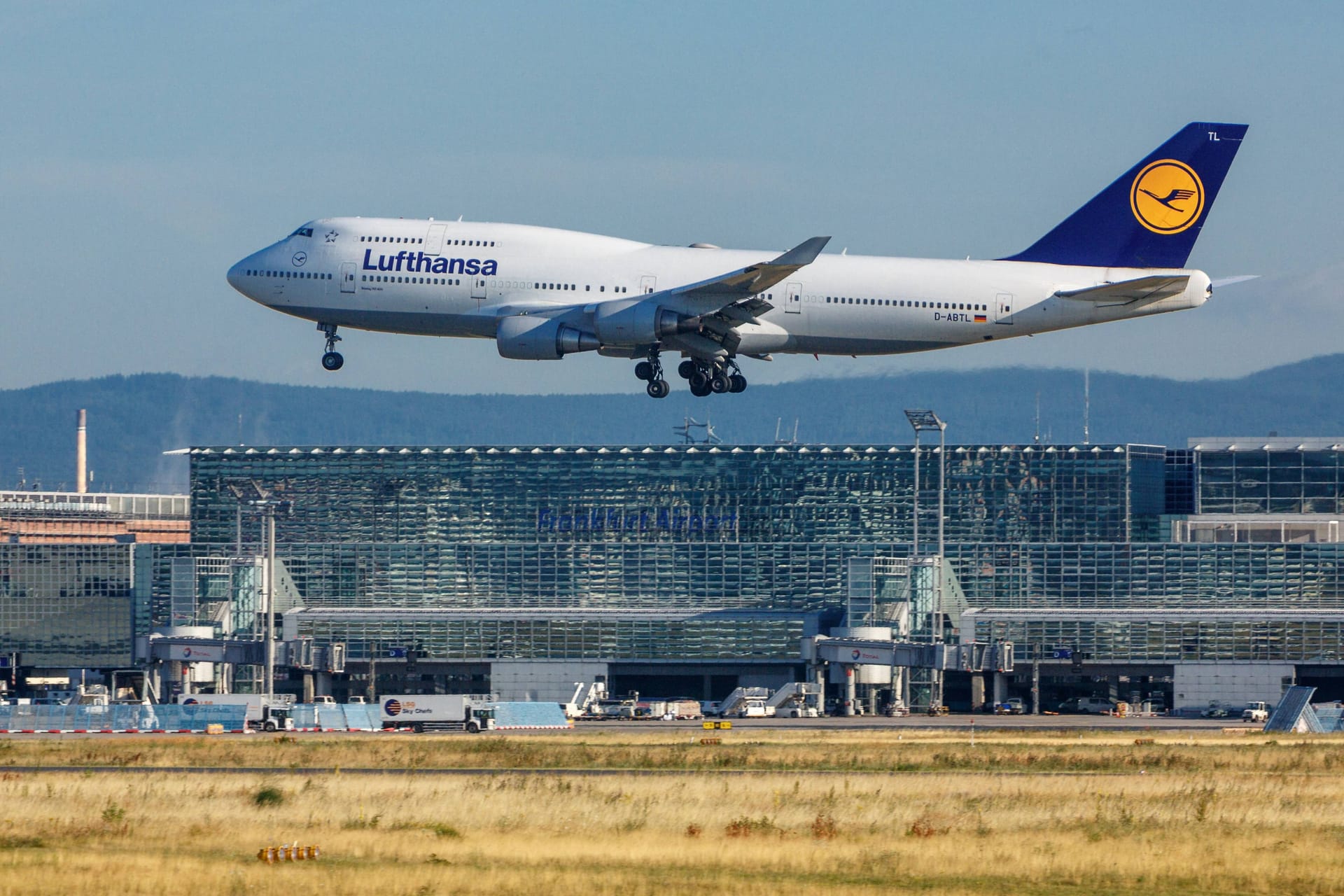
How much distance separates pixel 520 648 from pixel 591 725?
148ft

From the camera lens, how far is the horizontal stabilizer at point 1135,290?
71250 mm

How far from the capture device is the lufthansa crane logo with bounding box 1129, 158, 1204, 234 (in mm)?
80000

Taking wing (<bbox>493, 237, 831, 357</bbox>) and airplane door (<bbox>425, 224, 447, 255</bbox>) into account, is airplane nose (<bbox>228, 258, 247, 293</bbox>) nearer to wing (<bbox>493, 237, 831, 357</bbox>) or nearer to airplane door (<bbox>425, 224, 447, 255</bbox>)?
airplane door (<bbox>425, 224, 447, 255</bbox>)

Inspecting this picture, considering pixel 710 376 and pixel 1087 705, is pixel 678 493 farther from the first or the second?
pixel 710 376

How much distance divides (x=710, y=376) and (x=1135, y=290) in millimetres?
15863

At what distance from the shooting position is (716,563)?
6260 inches

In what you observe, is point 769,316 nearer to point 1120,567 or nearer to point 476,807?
point 476,807

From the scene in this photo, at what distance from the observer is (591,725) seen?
10181 centimetres

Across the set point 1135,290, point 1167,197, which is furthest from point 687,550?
point 1135,290

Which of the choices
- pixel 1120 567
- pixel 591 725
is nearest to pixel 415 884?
pixel 591 725

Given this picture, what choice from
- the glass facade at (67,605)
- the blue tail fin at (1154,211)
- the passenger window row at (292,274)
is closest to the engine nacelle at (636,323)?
the passenger window row at (292,274)

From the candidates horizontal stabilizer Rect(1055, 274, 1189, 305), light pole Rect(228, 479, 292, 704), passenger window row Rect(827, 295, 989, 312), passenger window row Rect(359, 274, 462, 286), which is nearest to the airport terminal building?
light pole Rect(228, 479, 292, 704)

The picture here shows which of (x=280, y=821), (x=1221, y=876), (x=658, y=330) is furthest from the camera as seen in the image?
(x=658, y=330)

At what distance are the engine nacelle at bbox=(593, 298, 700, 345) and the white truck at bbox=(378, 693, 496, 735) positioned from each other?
89.0 ft
